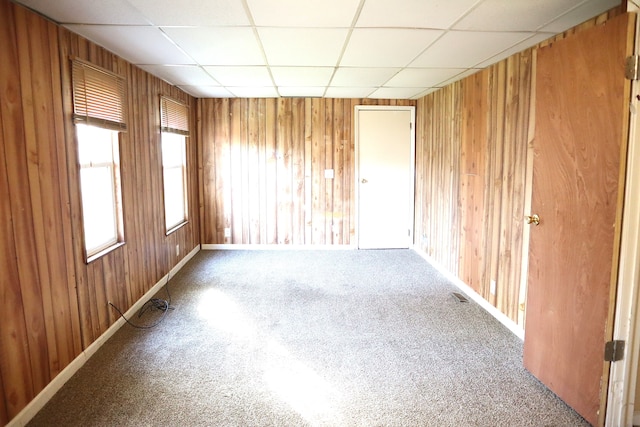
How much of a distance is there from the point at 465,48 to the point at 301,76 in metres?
1.70

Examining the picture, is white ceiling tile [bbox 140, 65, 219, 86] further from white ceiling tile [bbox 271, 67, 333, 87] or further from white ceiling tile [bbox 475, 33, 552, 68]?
white ceiling tile [bbox 475, 33, 552, 68]

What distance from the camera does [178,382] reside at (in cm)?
241

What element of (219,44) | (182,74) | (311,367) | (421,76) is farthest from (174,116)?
(311,367)

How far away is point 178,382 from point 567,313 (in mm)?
2291

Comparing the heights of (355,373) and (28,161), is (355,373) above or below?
below

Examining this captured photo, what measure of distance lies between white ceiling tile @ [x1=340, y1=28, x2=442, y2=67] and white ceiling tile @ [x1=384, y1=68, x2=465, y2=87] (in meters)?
0.35

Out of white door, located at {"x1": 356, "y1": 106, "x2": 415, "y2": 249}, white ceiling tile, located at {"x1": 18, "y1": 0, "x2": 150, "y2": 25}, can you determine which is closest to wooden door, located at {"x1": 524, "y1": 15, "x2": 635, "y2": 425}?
white ceiling tile, located at {"x1": 18, "y1": 0, "x2": 150, "y2": 25}

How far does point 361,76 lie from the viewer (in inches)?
158

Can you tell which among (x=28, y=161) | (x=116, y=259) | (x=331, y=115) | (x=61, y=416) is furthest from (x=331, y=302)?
(x=331, y=115)

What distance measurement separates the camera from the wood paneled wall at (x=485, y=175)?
3.00 metres

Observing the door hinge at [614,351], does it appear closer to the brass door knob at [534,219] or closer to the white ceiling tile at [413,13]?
the brass door knob at [534,219]

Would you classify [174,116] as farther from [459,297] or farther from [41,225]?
[459,297]

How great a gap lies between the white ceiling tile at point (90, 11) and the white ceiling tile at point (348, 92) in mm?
2739

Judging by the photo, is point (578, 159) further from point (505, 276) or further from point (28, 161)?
point (28, 161)
